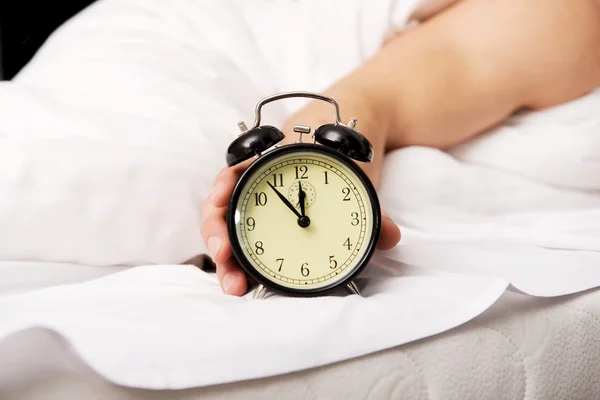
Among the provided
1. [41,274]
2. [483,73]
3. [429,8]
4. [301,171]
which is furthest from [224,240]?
[429,8]

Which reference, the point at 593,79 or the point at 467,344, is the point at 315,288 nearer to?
the point at 467,344

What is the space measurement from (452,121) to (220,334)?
61 centimetres

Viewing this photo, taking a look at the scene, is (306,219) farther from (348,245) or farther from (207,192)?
(207,192)

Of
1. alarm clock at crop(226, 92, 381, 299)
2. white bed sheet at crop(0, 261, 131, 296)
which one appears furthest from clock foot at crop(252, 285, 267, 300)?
white bed sheet at crop(0, 261, 131, 296)

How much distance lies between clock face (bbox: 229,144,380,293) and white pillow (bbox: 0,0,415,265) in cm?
18

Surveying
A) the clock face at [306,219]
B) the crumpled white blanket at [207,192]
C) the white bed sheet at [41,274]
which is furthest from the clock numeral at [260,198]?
the white bed sheet at [41,274]

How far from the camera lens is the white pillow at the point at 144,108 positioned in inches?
30.2

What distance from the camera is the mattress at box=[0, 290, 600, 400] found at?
525 millimetres

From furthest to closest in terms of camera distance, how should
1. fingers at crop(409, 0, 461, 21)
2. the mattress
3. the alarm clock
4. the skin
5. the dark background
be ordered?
the dark background
fingers at crop(409, 0, 461, 21)
the skin
the alarm clock
the mattress

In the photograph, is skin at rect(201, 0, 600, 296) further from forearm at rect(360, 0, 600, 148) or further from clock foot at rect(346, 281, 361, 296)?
clock foot at rect(346, 281, 361, 296)

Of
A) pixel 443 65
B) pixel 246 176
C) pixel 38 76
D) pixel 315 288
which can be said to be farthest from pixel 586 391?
pixel 38 76

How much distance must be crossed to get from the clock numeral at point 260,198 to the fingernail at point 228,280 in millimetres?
86

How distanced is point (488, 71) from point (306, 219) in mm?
504

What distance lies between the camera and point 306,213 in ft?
2.25
